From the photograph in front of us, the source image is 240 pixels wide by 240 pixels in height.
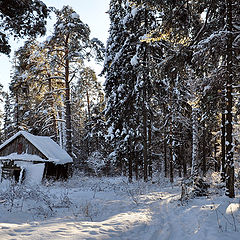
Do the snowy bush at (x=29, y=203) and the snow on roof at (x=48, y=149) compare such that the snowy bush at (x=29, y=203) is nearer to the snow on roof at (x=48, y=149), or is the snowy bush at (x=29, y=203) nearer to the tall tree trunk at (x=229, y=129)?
the tall tree trunk at (x=229, y=129)

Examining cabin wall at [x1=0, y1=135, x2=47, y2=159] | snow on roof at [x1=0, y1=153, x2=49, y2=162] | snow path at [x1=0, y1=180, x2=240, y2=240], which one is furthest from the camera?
cabin wall at [x1=0, y1=135, x2=47, y2=159]

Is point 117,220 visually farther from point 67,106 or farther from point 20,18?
point 67,106

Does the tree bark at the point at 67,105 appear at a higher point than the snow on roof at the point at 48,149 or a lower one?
higher

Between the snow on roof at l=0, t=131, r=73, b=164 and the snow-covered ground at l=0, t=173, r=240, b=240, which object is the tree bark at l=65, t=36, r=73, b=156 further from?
the snow-covered ground at l=0, t=173, r=240, b=240

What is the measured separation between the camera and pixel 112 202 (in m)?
8.95

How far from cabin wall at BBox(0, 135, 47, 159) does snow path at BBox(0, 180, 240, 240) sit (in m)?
10.7

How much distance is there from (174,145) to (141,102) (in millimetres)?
8590

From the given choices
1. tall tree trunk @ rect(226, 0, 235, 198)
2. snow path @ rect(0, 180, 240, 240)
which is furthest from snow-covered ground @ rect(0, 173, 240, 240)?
tall tree trunk @ rect(226, 0, 235, 198)

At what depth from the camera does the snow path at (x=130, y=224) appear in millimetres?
4853

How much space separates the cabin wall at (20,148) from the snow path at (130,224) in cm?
1065

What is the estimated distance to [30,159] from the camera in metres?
17.2

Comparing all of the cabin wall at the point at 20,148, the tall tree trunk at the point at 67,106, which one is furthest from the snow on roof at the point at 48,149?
the tall tree trunk at the point at 67,106

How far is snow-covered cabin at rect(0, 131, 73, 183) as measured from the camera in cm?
1675

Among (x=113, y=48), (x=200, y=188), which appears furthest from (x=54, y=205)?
(x=113, y=48)
